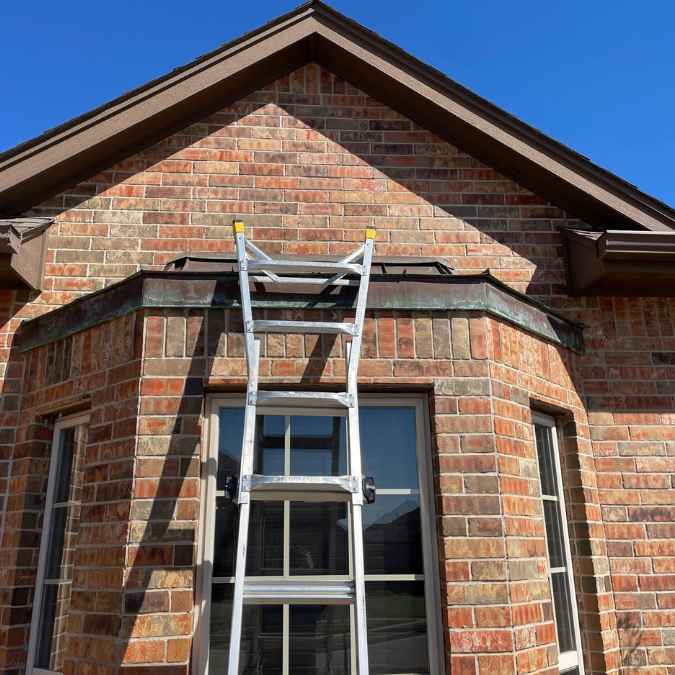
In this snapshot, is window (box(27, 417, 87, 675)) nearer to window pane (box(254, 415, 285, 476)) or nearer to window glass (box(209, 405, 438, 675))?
window glass (box(209, 405, 438, 675))

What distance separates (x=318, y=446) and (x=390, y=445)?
0.42m

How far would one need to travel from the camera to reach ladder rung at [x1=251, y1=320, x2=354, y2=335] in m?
3.39

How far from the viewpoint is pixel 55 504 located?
14.1 feet

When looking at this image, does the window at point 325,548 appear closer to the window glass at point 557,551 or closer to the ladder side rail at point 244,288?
the ladder side rail at point 244,288

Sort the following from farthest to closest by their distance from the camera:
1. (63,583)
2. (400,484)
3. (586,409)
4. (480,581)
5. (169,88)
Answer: (169,88)
(586,409)
(63,583)
(400,484)
(480,581)

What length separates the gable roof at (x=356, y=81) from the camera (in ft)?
16.4

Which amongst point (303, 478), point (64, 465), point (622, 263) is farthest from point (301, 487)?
point (622, 263)

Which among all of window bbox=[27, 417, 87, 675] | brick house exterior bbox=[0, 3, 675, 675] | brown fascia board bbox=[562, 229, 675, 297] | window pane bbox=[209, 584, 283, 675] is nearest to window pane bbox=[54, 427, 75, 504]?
window bbox=[27, 417, 87, 675]

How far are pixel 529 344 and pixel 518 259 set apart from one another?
3.87 feet

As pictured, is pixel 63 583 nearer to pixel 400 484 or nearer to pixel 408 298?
pixel 400 484

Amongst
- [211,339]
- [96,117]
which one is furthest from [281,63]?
[211,339]

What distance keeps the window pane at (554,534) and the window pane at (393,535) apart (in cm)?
113

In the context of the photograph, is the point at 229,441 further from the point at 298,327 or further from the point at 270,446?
the point at 298,327

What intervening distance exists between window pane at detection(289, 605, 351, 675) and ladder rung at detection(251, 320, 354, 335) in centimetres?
145
